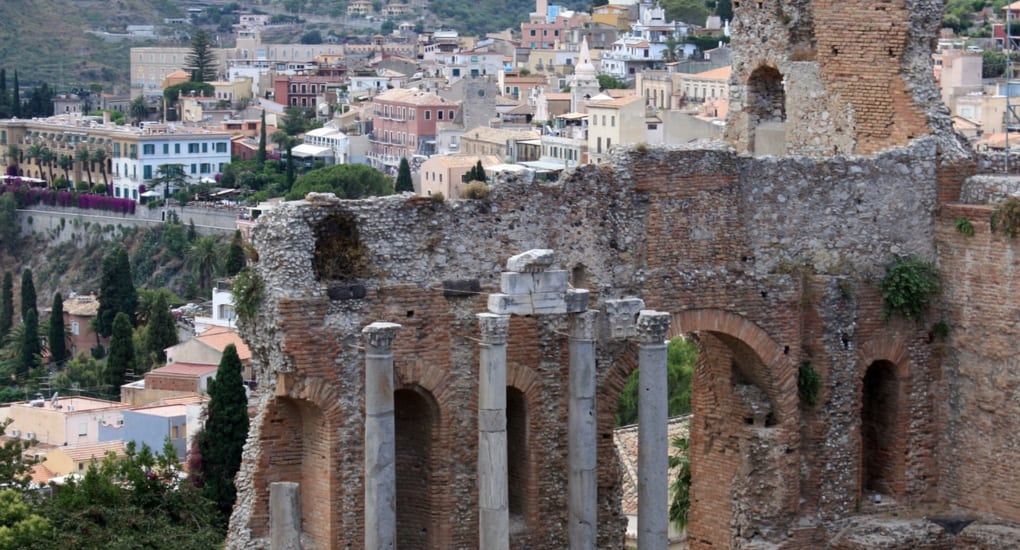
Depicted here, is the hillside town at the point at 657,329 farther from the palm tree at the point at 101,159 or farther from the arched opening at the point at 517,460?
the palm tree at the point at 101,159

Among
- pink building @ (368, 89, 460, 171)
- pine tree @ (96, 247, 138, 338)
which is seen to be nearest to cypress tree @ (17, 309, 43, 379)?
pine tree @ (96, 247, 138, 338)

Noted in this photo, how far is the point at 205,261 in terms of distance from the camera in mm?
142375

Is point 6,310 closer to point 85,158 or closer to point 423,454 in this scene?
point 85,158

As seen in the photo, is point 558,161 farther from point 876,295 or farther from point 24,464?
point 876,295

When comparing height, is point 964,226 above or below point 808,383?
above

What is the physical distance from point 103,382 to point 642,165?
7842 centimetres

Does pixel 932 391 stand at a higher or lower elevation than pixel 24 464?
higher

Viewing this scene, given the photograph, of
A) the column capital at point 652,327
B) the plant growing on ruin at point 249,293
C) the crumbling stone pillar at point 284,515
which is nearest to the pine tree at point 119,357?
the plant growing on ruin at point 249,293

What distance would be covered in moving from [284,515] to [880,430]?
8.16 metres

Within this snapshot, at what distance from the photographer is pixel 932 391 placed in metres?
26.5

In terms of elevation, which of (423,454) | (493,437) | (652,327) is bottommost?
(423,454)

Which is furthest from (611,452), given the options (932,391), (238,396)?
(238,396)

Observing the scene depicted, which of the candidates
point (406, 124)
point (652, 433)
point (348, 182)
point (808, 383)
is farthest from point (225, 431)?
point (406, 124)

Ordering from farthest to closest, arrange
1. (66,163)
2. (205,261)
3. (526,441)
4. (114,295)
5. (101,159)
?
(66,163)
(101,159)
(205,261)
(114,295)
(526,441)
